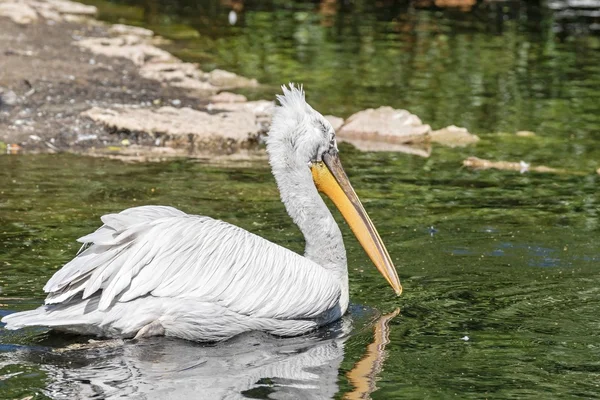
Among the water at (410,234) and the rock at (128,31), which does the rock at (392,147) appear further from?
the rock at (128,31)

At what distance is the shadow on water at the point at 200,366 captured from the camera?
4.51m

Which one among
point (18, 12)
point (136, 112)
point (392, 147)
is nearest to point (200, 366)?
point (136, 112)

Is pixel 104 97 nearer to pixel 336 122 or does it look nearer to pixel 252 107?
pixel 252 107

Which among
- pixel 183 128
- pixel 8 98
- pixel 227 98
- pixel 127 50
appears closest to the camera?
pixel 183 128

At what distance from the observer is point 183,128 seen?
9.73 metres

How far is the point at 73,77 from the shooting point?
11508 mm

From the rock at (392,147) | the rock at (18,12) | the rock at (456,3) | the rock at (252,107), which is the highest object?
the rock at (456,3)

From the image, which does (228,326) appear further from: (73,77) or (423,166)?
(73,77)

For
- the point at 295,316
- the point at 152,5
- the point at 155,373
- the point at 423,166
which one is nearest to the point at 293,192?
the point at 295,316

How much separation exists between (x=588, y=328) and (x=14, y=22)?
10462 millimetres

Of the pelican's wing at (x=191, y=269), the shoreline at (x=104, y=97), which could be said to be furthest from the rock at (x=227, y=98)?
the pelican's wing at (x=191, y=269)

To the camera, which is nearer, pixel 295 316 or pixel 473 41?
pixel 295 316

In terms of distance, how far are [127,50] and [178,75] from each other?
4.01 ft

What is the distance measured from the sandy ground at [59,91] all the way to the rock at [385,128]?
5.08 feet
